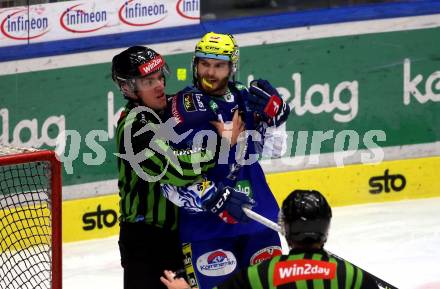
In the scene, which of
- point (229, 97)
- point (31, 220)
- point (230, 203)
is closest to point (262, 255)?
point (230, 203)

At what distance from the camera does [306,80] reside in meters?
7.87

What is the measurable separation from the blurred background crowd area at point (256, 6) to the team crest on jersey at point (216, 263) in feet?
10.2

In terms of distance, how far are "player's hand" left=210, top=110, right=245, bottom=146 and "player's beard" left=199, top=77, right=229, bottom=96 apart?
4.4 inches

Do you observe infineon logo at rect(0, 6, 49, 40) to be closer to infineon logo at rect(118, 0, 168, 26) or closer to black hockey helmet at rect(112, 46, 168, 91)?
infineon logo at rect(118, 0, 168, 26)

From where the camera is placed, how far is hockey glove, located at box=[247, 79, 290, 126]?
4.64 meters

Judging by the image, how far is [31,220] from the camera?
5.24 m

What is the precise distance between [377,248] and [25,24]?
2412 mm

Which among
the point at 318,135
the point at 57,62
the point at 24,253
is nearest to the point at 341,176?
the point at 318,135

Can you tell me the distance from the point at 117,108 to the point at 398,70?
1.96 metres

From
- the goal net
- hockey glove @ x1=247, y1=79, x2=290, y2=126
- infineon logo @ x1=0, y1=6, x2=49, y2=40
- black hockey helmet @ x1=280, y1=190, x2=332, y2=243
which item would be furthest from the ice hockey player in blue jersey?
infineon logo @ x1=0, y1=6, x2=49, y2=40

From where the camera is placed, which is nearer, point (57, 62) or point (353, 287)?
point (353, 287)

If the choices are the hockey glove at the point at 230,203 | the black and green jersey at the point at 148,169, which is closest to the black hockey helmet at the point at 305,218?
the hockey glove at the point at 230,203

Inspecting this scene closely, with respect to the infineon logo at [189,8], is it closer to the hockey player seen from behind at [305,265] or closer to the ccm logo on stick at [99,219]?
the ccm logo on stick at [99,219]

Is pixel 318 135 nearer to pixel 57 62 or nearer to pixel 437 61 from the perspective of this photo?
pixel 437 61
